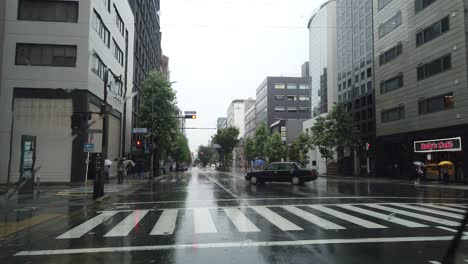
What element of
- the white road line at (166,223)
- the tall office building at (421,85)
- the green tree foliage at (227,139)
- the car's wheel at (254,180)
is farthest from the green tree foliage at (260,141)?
the white road line at (166,223)

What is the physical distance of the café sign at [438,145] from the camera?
31.0 meters

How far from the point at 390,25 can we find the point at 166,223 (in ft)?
131

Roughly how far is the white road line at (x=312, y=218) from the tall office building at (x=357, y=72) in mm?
36833

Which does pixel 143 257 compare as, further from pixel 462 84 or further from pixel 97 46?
pixel 462 84

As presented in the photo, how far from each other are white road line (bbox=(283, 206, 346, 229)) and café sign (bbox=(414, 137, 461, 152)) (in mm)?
23394

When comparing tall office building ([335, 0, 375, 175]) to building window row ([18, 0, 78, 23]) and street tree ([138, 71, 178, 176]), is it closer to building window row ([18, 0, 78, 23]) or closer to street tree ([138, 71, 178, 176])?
street tree ([138, 71, 178, 176])

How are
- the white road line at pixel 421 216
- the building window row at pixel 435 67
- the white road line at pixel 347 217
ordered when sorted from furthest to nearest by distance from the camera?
the building window row at pixel 435 67 → the white road line at pixel 421 216 → the white road line at pixel 347 217

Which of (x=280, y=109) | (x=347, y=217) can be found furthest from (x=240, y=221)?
(x=280, y=109)

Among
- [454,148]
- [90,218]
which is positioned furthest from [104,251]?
[454,148]

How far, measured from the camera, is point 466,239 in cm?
812

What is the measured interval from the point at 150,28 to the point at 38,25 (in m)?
40.0

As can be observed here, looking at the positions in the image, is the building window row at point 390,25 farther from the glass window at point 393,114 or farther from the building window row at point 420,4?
the glass window at point 393,114

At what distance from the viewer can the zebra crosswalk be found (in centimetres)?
964

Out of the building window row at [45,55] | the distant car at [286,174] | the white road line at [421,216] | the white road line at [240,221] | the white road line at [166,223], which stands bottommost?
the white road line at [166,223]
